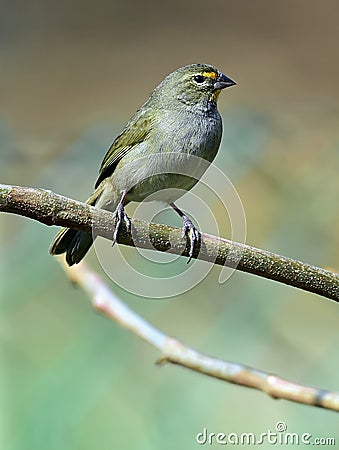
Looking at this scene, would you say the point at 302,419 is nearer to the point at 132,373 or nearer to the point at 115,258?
the point at 132,373

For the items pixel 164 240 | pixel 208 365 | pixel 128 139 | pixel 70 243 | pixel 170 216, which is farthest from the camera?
pixel 170 216

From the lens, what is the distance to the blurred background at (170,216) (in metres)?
1.49

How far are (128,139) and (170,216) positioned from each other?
1.24 feet

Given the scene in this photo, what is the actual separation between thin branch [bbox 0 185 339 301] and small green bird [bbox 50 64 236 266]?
1.01 ft

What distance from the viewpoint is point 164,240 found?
83 centimetres

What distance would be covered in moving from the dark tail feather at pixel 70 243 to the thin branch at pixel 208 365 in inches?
18.1


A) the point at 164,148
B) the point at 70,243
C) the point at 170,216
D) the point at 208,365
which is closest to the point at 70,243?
the point at 70,243

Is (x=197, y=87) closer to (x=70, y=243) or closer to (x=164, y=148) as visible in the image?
(x=164, y=148)

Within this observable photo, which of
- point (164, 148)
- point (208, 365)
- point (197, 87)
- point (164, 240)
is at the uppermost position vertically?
point (197, 87)

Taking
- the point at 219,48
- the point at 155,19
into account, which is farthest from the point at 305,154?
the point at 155,19

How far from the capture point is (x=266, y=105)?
2131 mm

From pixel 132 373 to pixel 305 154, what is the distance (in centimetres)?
84

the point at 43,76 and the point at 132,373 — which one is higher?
the point at 43,76

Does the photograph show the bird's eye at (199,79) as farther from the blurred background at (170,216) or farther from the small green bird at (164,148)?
the blurred background at (170,216)
